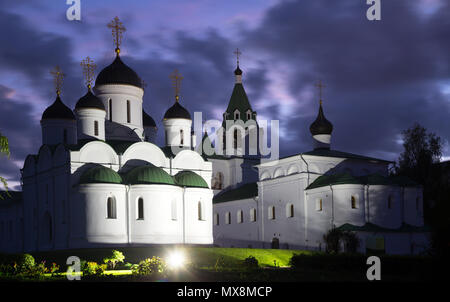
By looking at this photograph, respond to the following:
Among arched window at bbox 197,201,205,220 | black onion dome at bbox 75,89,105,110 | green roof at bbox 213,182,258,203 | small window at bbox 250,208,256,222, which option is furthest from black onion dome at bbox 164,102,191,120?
small window at bbox 250,208,256,222

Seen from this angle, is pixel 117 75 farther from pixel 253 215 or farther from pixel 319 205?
pixel 319 205

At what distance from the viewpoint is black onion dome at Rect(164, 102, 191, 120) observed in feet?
150

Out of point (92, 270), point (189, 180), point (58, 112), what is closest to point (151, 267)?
point (92, 270)

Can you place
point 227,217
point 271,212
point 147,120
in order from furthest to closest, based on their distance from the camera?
point 227,217
point 147,120
point 271,212

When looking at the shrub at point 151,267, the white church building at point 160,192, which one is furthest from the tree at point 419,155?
the shrub at point 151,267

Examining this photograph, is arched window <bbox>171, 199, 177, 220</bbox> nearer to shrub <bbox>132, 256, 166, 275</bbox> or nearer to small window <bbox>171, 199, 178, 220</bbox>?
small window <bbox>171, 199, 178, 220</bbox>

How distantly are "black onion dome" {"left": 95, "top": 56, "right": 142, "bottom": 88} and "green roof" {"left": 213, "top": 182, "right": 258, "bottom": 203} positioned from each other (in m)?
12.1

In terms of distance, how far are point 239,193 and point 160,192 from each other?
1404 centimetres

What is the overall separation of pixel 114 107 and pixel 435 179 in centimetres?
2370

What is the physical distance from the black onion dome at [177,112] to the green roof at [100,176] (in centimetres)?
858

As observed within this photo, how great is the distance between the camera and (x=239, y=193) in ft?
170

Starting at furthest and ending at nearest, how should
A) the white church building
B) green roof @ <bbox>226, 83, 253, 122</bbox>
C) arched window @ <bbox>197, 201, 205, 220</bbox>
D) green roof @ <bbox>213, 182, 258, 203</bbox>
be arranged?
green roof @ <bbox>226, 83, 253, 122</bbox> → green roof @ <bbox>213, 182, 258, 203</bbox> → arched window @ <bbox>197, 201, 205, 220</bbox> → the white church building

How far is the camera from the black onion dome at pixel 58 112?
41.6m
